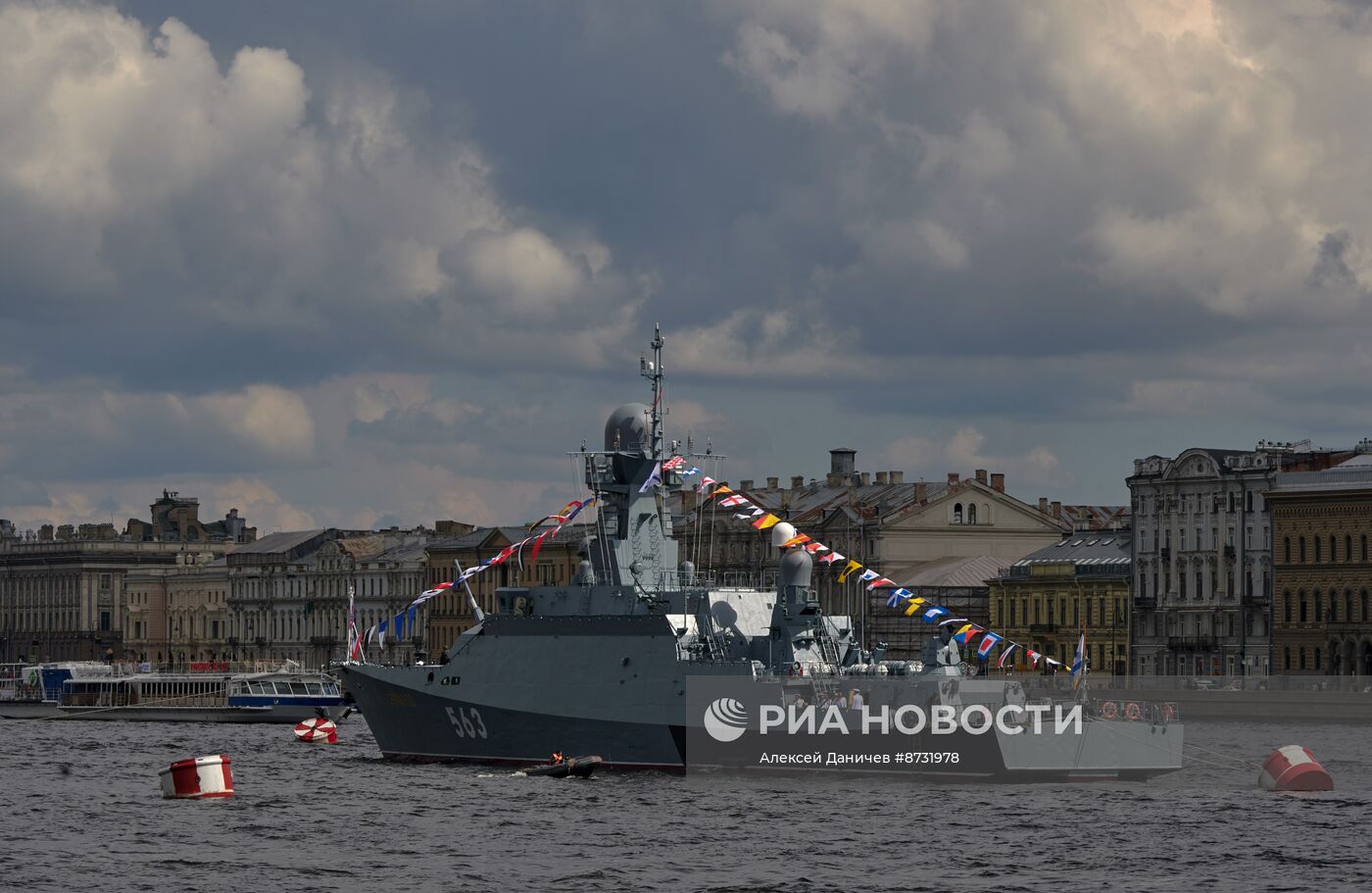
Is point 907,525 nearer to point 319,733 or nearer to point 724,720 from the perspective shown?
point 319,733

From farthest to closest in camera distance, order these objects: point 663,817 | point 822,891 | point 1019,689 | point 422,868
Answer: point 1019,689
point 663,817
point 422,868
point 822,891

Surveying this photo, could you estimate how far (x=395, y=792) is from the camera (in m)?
67.1

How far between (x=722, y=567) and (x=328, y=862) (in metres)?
107

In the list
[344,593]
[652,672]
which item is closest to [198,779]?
[652,672]

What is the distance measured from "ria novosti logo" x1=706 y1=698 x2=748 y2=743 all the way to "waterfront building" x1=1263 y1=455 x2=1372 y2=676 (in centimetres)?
6641

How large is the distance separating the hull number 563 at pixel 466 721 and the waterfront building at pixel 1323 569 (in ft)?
211

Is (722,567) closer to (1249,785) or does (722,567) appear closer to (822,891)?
(1249,785)

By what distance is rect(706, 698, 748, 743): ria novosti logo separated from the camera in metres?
65.0

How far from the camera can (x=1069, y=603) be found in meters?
138

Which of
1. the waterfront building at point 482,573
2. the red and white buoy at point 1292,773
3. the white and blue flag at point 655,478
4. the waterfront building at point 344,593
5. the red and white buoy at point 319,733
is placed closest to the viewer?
the red and white buoy at point 1292,773

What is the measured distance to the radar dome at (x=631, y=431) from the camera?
7156cm

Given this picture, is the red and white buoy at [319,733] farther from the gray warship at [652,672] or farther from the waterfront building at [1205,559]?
the waterfront building at [1205,559]

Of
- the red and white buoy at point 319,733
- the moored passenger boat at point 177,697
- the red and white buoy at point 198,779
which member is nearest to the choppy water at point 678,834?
the red and white buoy at point 198,779

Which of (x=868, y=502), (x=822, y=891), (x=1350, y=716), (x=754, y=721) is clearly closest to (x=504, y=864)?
(x=822, y=891)
